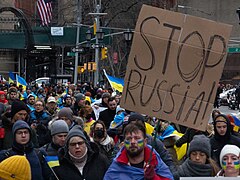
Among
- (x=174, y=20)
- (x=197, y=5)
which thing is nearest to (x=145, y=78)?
(x=174, y=20)

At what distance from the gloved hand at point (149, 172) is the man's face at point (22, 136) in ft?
5.63

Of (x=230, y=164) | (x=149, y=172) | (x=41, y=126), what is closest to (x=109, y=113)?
(x=41, y=126)

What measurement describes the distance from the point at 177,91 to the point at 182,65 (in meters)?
0.23

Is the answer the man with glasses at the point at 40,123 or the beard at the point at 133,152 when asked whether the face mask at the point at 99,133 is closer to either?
the man with glasses at the point at 40,123

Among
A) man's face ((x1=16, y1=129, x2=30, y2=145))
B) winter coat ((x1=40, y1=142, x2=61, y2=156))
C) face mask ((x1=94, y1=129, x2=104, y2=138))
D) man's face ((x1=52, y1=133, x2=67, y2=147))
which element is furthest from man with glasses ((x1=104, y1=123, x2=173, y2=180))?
face mask ((x1=94, y1=129, x2=104, y2=138))

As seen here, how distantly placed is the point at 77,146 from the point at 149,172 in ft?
3.80

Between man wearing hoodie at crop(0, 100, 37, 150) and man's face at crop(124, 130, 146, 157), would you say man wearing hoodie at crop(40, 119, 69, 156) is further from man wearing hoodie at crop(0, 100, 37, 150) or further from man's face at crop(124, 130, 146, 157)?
Answer: man's face at crop(124, 130, 146, 157)

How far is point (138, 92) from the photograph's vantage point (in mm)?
5547

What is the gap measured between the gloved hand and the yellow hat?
3.16ft

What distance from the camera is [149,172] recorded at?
523cm

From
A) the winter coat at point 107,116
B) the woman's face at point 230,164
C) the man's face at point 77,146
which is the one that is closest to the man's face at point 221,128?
the woman's face at point 230,164

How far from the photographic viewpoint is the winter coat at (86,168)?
6.14 metres

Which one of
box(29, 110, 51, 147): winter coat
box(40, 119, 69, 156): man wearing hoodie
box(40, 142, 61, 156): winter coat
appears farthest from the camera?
box(29, 110, 51, 147): winter coat

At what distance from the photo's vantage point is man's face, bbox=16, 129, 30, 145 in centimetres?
650
